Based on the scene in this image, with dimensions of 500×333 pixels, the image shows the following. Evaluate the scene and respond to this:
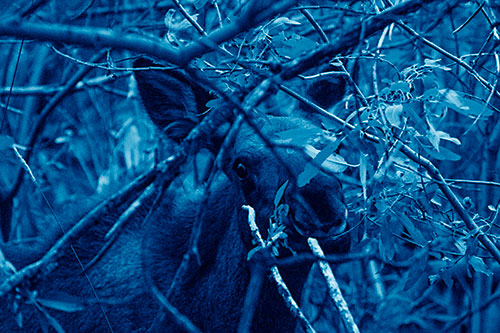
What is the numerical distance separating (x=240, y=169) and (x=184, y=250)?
28.9 inches

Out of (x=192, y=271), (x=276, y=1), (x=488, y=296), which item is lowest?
(x=488, y=296)

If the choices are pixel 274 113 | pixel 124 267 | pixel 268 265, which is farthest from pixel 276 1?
pixel 124 267

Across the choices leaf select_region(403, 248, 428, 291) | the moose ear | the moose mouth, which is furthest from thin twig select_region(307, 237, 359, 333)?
the moose ear

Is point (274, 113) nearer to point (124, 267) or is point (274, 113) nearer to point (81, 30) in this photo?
point (124, 267)

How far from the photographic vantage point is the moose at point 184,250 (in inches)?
94.4

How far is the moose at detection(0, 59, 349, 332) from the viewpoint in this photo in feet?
7.87

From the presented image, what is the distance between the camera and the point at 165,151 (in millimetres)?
3131

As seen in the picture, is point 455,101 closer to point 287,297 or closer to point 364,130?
point 364,130

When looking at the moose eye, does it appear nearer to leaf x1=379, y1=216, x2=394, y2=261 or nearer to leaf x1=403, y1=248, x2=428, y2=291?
leaf x1=379, y1=216, x2=394, y2=261

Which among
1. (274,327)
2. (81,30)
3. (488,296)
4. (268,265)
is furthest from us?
(488,296)

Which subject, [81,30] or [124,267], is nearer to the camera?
[81,30]

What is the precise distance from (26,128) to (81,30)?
3438mm

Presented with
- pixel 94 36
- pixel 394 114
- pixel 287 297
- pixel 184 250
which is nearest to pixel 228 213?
pixel 184 250

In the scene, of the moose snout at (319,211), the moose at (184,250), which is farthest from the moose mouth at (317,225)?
the moose at (184,250)
